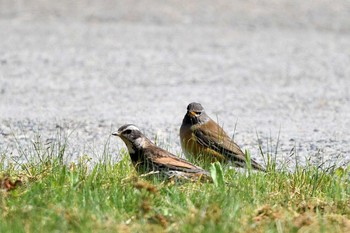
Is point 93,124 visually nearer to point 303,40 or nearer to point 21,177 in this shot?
point 21,177

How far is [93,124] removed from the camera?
11.6 metres

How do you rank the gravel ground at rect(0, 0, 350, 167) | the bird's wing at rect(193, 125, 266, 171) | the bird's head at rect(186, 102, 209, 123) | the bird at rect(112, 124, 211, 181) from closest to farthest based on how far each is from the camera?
the bird at rect(112, 124, 211, 181) → the bird's wing at rect(193, 125, 266, 171) → the bird's head at rect(186, 102, 209, 123) → the gravel ground at rect(0, 0, 350, 167)

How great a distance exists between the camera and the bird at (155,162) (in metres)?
7.65

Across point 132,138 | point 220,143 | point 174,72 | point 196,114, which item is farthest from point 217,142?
point 174,72

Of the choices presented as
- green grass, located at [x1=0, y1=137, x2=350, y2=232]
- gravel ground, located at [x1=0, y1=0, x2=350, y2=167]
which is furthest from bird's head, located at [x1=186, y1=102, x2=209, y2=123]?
green grass, located at [x1=0, y1=137, x2=350, y2=232]

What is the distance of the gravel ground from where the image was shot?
36.4 feet

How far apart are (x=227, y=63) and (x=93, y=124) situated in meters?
5.55

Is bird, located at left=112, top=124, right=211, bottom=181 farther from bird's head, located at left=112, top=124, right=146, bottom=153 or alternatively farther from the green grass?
the green grass

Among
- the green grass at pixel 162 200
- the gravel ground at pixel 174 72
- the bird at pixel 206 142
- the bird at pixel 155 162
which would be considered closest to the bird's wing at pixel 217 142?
the bird at pixel 206 142

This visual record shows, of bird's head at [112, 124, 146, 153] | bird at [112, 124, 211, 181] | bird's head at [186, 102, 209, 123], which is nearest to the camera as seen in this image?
bird at [112, 124, 211, 181]

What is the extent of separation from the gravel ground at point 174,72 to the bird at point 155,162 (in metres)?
0.46

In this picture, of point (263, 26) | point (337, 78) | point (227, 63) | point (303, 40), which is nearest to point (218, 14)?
point (263, 26)

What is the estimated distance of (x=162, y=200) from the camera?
680cm

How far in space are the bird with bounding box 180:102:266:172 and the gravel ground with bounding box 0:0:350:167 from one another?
280 millimetres
